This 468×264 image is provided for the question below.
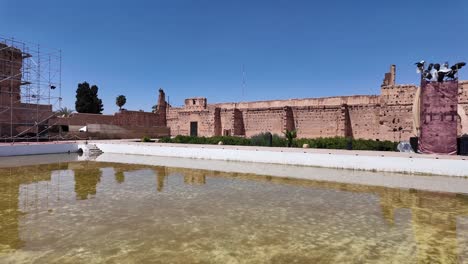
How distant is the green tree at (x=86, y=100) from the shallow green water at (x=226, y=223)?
31.8m

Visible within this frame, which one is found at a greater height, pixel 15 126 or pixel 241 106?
pixel 241 106

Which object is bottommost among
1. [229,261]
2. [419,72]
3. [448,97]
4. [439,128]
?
[229,261]

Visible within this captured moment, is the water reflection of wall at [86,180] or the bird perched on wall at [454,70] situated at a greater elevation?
the bird perched on wall at [454,70]

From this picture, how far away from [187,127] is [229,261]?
82.1ft

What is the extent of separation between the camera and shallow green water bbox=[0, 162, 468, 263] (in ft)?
13.0

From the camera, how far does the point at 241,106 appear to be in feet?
83.1

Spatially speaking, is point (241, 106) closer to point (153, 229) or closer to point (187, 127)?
point (187, 127)

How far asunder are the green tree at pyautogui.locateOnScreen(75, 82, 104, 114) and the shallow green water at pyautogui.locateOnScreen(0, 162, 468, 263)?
104 feet

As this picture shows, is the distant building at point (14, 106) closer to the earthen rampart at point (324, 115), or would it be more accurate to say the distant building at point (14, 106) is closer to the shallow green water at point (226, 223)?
the earthen rampart at point (324, 115)

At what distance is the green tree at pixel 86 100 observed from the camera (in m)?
38.4

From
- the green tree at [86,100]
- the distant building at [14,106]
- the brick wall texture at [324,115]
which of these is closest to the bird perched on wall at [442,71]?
the brick wall texture at [324,115]

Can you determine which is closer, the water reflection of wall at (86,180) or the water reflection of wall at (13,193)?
the water reflection of wall at (13,193)

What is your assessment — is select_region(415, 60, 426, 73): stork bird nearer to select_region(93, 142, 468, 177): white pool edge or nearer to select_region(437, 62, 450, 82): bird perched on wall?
select_region(437, 62, 450, 82): bird perched on wall

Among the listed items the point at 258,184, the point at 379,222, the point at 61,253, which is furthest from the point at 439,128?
the point at 61,253
